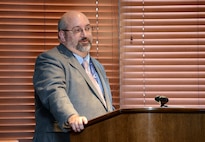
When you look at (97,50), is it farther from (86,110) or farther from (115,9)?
(86,110)

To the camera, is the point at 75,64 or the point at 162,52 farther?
the point at 162,52

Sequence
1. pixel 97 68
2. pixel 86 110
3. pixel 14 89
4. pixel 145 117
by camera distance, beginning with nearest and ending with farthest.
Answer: pixel 145 117 → pixel 86 110 → pixel 97 68 → pixel 14 89

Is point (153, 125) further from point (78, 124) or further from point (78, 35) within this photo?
point (78, 35)

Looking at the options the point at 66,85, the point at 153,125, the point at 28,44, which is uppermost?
the point at 28,44

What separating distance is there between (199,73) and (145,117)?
1609 mm

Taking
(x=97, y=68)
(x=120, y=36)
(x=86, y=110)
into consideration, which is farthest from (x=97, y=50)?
(x=86, y=110)

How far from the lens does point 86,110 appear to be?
2211 millimetres

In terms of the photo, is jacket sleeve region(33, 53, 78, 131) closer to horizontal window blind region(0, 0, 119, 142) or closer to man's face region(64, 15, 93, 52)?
man's face region(64, 15, 93, 52)

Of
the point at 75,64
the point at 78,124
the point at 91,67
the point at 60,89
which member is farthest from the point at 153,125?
the point at 91,67

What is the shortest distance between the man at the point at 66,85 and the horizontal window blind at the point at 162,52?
0.78 metres

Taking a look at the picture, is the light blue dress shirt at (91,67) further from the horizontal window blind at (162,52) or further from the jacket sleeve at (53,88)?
the horizontal window blind at (162,52)

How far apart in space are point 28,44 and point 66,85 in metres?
1.07

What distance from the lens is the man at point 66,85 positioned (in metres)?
2.02

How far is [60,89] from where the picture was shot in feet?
6.71
